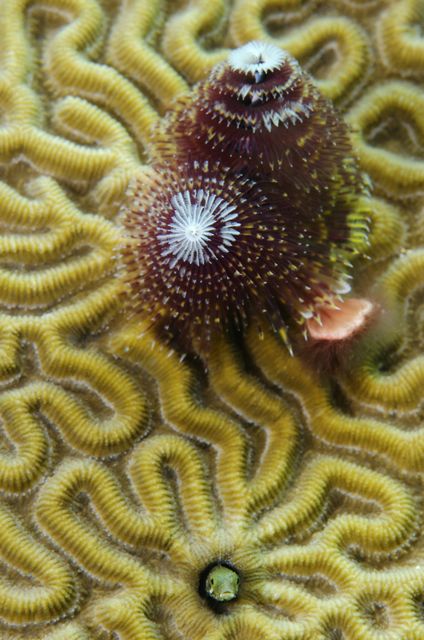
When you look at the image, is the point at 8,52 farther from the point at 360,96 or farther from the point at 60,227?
the point at 360,96

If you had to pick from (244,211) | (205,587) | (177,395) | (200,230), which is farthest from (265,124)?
(205,587)

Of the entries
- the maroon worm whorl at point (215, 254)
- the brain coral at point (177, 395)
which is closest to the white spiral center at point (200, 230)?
the maroon worm whorl at point (215, 254)

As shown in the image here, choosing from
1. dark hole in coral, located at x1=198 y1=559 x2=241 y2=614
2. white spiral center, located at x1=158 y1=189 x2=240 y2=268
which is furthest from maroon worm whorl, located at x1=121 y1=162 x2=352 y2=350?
dark hole in coral, located at x1=198 y1=559 x2=241 y2=614

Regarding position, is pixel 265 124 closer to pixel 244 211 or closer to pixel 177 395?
pixel 244 211

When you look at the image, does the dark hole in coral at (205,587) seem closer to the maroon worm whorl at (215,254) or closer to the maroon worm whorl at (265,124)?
the maroon worm whorl at (215,254)

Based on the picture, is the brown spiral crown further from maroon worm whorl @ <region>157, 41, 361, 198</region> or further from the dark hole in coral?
the dark hole in coral

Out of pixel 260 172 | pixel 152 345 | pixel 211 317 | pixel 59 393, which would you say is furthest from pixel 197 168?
pixel 59 393
